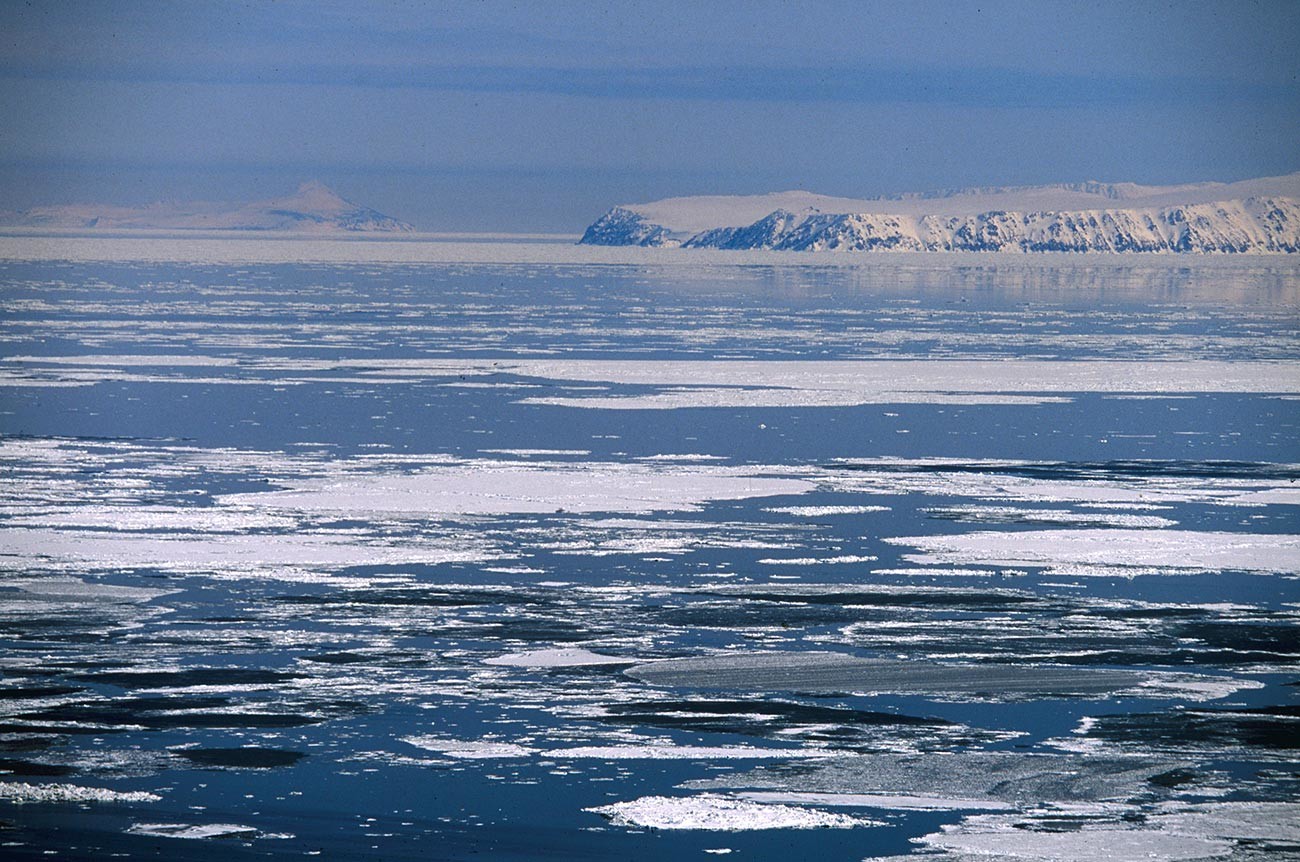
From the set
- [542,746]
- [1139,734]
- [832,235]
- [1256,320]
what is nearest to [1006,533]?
[1139,734]

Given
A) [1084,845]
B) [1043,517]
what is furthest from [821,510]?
[1084,845]

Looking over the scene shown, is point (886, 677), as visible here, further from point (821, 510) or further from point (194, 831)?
point (821, 510)

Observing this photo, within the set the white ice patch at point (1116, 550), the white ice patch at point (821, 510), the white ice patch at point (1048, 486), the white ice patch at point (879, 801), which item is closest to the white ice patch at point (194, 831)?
the white ice patch at point (879, 801)

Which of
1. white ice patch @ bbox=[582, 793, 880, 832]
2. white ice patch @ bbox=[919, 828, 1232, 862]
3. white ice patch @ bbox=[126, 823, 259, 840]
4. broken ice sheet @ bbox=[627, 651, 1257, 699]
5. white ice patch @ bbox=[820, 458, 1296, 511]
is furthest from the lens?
white ice patch @ bbox=[820, 458, 1296, 511]

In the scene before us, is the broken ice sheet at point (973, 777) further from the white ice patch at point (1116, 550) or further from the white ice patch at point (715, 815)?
the white ice patch at point (1116, 550)

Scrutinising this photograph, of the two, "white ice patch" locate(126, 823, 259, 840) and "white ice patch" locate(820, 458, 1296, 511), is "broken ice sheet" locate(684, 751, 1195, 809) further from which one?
"white ice patch" locate(820, 458, 1296, 511)

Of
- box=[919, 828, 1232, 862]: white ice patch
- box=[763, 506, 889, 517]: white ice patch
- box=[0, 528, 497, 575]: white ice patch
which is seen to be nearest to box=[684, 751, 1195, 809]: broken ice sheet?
box=[919, 828, 1232, 862]: white ice patch
